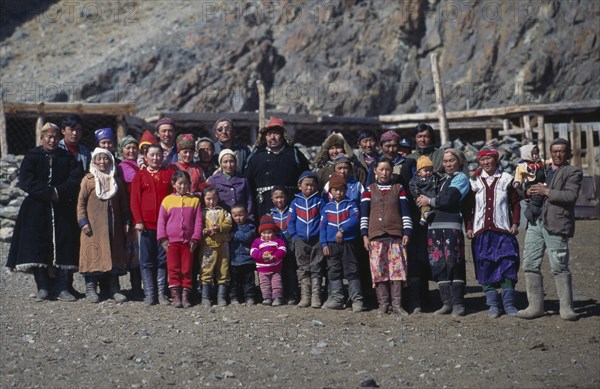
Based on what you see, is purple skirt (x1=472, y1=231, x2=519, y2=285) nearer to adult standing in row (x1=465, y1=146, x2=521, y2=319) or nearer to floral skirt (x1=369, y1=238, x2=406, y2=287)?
adult standing in row (x1=465, y1=146, x2=521, y2=319)

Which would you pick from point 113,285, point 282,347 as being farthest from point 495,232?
point 113,285

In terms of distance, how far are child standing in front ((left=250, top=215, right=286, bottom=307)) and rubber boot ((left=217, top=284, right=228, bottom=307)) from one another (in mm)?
359

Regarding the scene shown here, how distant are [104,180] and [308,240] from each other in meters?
2.08

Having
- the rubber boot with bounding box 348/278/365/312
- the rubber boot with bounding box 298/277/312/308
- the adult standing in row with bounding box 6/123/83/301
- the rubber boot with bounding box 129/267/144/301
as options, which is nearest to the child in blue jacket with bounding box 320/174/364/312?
the rubber boot with bounding box 348/278/365/312

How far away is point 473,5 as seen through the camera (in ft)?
86.3

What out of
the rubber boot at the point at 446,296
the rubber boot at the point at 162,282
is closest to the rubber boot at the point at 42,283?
the rubber boot at the point at 162,282

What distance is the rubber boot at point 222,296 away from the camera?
7.86 meters

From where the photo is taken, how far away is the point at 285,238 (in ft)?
26.3

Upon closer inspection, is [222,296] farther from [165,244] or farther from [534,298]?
[534,298]

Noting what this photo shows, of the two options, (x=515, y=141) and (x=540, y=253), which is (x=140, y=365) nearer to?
(x=540, y=253)

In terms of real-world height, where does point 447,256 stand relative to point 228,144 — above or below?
below

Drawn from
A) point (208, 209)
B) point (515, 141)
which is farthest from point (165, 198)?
point (515, 141)

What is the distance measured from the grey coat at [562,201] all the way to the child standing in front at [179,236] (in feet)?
10.7

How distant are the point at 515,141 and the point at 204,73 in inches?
414
